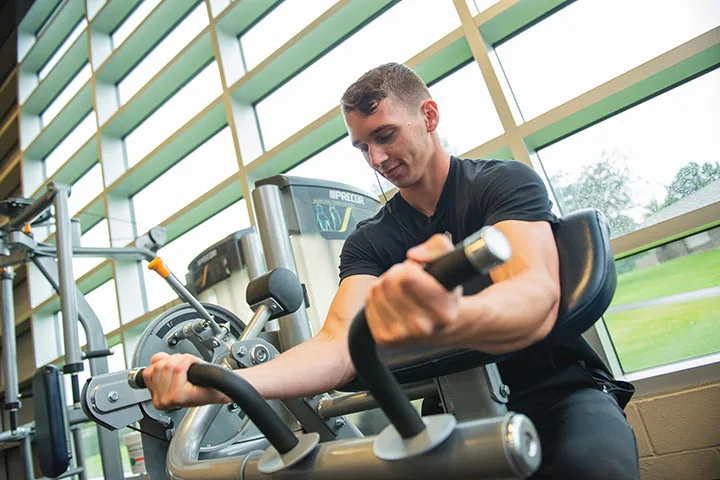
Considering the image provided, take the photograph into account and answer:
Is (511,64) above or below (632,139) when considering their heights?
above

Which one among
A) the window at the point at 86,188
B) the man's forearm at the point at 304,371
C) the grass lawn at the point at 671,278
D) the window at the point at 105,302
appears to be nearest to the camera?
the man's forearm at the point at 304,371

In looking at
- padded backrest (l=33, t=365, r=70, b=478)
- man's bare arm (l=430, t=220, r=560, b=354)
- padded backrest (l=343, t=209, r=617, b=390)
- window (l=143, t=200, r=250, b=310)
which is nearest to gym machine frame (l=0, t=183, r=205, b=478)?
padded backrest (l=33, t=365, r=70, b=478)

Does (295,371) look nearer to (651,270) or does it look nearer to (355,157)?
(651,270)

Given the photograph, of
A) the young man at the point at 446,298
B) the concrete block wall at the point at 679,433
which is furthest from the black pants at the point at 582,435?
the concrete block wall at the point at 679,433

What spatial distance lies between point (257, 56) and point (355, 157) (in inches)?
50.1

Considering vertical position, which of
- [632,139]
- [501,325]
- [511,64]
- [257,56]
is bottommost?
[501,325]

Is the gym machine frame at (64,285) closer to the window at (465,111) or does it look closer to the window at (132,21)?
the window at (465,111)

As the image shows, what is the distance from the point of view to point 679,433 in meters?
1.55

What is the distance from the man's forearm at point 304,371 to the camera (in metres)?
0.87

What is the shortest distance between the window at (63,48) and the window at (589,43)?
4.81 meters

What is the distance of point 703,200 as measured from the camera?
1.85 metres

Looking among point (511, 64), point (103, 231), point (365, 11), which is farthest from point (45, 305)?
point (511, 64)

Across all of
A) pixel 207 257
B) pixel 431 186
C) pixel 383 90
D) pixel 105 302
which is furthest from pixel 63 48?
pixel 431 186

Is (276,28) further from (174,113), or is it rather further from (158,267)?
(158,267)
